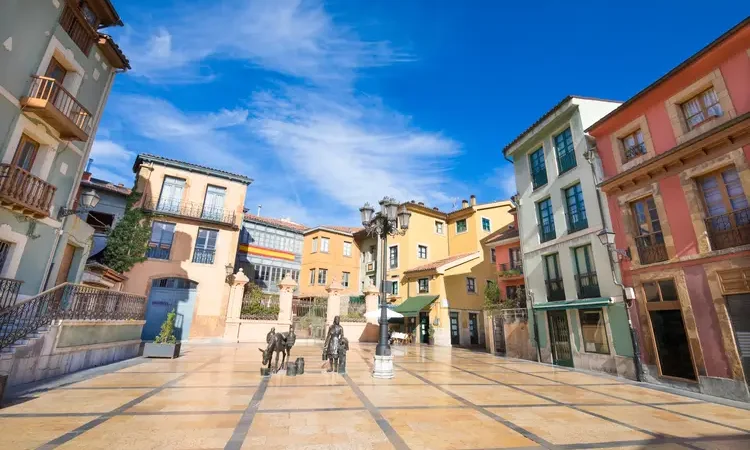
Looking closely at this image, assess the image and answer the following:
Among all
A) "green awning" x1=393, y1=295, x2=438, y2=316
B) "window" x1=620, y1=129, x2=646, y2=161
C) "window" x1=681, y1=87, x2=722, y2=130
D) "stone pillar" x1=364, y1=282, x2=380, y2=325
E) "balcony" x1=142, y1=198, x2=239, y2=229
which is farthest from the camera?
"green awning" x1=393, y1=295, x2=438, y2=316

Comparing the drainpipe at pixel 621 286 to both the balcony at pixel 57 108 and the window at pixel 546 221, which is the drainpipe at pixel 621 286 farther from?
the balcony at pixel 57 108

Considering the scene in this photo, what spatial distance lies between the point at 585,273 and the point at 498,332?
6.77 metres

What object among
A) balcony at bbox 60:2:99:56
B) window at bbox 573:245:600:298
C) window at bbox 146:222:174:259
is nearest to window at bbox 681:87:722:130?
window at bbox 573:245:600:298

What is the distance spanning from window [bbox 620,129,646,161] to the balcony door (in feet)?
79.2

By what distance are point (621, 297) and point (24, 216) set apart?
20.0m

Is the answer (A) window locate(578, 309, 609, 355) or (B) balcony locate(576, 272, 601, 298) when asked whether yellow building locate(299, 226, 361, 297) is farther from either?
(A) window locate(578, 309, 609, 355)

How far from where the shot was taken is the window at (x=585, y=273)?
12.8 metres

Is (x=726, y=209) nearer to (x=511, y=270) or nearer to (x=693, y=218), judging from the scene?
(x=693, y=218)

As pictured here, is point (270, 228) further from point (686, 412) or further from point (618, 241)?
point (686, 412)

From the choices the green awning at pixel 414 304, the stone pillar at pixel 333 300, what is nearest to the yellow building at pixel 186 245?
the stone pillar at pixel 333 300

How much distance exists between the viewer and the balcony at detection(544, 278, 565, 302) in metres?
14.3

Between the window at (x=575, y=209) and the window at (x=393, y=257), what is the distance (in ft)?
50.4

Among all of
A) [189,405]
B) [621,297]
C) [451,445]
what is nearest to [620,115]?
[621,297]

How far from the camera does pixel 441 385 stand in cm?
864
